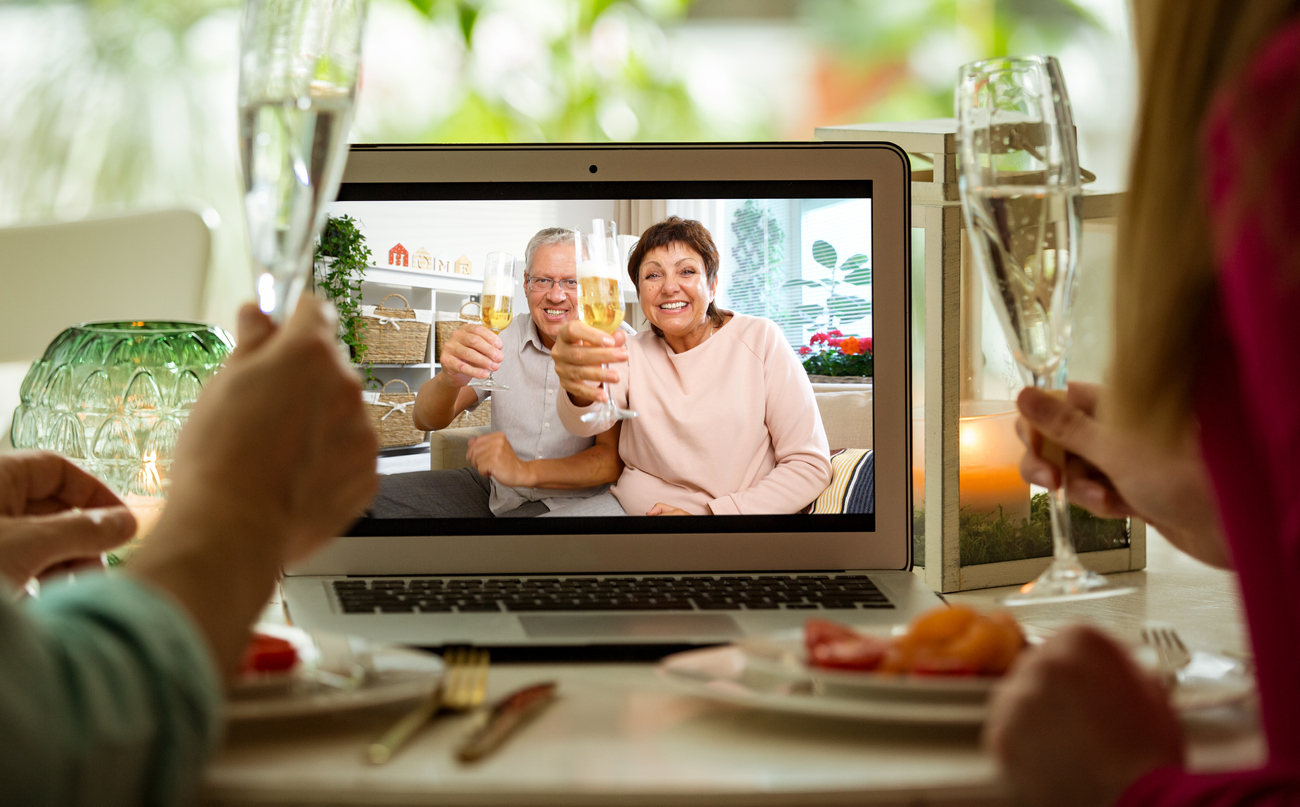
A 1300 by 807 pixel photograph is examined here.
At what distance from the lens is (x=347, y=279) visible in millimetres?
1055

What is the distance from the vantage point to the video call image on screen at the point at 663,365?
1012mm

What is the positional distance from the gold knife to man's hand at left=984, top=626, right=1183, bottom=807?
217 mm

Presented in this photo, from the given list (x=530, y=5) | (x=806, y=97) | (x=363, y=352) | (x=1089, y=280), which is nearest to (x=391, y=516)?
(x=363, y=352)

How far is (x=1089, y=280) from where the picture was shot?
3.81 feet

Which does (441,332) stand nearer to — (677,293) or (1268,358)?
(677,293)

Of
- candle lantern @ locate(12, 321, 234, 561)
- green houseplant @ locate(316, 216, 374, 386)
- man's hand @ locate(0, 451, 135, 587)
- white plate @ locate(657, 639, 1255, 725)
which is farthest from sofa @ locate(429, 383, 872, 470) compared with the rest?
→ white plate @ locate(657, 639, 1255, 725)

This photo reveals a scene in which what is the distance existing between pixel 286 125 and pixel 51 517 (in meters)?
0.31

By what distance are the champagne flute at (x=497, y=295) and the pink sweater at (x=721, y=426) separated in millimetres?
96

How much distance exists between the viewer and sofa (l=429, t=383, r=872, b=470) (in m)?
1.01

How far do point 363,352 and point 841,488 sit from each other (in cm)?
49

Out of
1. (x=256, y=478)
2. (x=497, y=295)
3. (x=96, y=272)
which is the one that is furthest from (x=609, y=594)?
(x=96, y=272)

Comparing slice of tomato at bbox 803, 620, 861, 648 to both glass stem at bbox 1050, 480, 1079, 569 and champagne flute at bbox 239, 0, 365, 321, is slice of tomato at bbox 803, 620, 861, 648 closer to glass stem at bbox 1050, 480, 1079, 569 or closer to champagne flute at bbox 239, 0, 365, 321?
glass stem at bbox 1050, 480, 1079, 569

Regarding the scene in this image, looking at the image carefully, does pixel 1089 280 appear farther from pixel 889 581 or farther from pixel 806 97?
pixel 806 97

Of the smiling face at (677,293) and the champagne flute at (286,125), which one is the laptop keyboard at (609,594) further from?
the champagne flute at (286,125)
